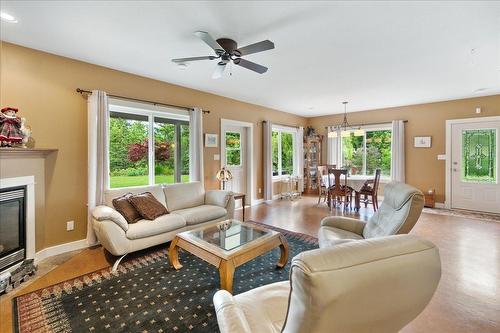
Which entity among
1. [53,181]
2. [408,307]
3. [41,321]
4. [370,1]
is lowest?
[41,321]

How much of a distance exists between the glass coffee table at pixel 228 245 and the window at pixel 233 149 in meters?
2.83

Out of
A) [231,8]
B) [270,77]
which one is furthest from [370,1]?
[270,77]

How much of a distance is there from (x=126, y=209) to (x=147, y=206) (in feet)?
0.84

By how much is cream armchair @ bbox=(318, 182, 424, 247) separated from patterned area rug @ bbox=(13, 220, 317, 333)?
0.70 m

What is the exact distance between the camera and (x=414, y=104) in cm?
605

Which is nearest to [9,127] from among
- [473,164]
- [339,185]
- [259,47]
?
[259,47]

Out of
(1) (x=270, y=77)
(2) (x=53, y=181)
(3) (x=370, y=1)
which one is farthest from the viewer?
(1) (x=270, y=77)

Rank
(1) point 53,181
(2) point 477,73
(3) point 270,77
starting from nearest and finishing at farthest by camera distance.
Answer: (1) point 53,181 < (2) point 477,73 < (3) point 270,77

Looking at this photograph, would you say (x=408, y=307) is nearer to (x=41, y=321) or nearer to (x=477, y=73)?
(x=41, y=321)

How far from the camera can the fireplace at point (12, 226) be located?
2527 millimetres

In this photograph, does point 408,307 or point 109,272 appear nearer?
point 408,307

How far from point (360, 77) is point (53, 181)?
4.79 metres

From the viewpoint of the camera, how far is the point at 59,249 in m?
3.20

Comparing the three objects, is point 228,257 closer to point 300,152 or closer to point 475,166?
point 300,152
